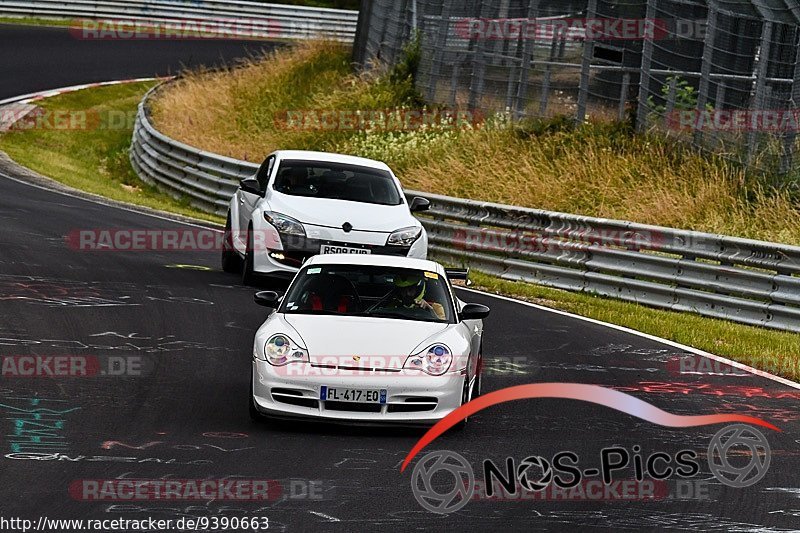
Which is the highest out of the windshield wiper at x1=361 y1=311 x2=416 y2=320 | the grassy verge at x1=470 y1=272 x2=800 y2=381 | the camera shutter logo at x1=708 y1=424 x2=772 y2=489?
the windshield wiper at x1=361 y1=311 x2=416 y2=320

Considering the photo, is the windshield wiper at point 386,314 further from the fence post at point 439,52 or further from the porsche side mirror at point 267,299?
the fence post at point 439,52

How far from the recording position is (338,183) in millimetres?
18109

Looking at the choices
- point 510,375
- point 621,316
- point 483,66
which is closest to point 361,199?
point 621,316

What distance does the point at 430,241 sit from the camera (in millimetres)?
22125

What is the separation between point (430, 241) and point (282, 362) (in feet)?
39.5

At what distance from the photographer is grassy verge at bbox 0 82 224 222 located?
29344 mm

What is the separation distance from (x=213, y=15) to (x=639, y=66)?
28.7m

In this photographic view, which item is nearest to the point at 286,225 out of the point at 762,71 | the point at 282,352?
the point at 282,352

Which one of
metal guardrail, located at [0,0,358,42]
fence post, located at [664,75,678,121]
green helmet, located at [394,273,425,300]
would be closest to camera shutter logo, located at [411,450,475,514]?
green helmet, located at [394,273,425,300]

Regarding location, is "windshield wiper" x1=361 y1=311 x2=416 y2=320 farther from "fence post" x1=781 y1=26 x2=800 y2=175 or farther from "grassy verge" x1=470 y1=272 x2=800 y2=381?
"fence post" x1=781 y1=26 x2=800 y2=175

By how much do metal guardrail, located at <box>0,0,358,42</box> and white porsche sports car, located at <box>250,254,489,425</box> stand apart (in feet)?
127

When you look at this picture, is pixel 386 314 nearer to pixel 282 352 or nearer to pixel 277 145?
pixel 282 352

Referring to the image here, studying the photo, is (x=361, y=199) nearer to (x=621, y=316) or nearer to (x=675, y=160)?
(x=621, y=316)

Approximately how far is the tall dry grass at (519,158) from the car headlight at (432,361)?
1185cm
